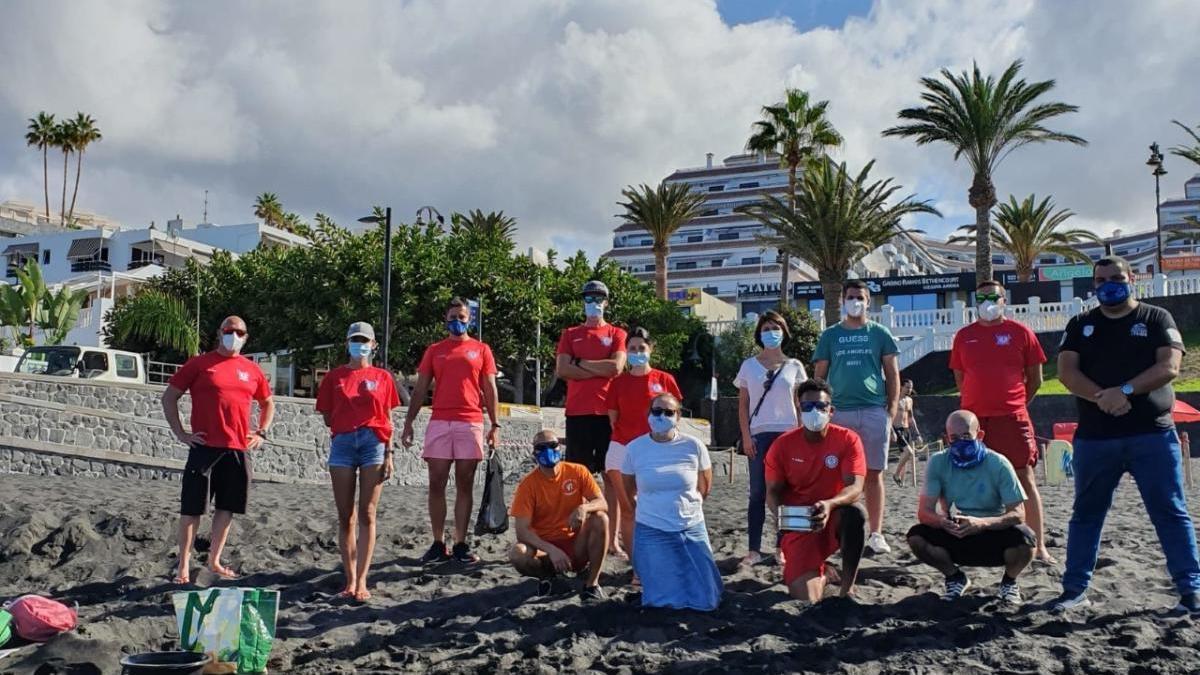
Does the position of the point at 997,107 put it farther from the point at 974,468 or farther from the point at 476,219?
the point at 476,219

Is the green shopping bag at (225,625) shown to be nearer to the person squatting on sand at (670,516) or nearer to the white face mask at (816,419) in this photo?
the person squatting on sand at (670,516)

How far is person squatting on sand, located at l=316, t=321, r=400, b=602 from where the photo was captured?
19.6ft

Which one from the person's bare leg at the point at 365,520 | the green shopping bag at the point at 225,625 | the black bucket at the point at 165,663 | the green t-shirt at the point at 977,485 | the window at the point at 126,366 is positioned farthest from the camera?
the window at the point at 126,366

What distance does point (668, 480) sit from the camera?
5652mm

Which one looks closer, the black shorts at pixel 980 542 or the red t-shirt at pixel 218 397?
the black shorts at pixel 980 542

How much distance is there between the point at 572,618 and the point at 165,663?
2.08 meters

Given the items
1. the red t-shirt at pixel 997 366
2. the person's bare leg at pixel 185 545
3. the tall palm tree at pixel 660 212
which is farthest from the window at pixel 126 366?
the tall palm tree at pixel 660 212

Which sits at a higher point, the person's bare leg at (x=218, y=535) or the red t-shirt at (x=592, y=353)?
the red t-shirt at (x=592, y=353)

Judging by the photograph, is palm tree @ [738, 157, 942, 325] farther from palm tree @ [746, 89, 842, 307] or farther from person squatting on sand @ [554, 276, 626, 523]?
person squatting on sand @ [554, 276, 626, 523]

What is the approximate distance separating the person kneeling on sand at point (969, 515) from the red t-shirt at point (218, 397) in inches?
171

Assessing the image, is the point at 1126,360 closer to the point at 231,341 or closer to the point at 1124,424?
the point at 1124,424

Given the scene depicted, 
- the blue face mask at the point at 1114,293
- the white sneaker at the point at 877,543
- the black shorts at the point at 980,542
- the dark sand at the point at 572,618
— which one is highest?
the blue face mask at the point at 1114,293

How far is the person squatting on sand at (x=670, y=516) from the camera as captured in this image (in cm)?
546

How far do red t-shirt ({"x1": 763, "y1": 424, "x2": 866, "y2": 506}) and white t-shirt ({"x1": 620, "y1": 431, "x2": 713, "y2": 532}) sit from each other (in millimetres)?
458
